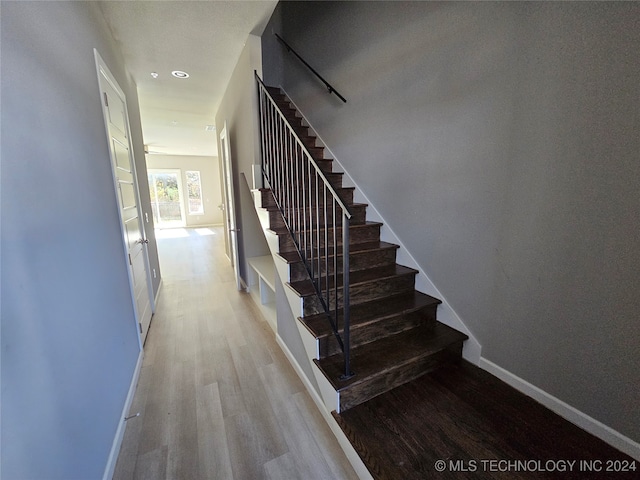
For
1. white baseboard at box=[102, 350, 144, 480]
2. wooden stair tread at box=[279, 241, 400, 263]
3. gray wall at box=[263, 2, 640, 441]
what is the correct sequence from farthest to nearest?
wooden stair tread at box=[279, 241, 400, 263], white baseboard at box=[102, 350, 144, 480], gray wall at box=[263, 2, 640, 441]

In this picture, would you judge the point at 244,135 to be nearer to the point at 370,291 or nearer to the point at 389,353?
the point at 370,291

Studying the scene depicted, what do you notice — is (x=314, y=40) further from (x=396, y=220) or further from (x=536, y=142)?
(x=536, y=142)

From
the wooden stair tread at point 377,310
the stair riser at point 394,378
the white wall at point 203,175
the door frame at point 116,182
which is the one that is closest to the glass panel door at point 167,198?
the white wall at point 203,175

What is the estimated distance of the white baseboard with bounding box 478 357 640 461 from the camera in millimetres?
1230

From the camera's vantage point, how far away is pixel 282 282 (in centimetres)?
204

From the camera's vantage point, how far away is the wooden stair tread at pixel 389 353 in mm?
1536

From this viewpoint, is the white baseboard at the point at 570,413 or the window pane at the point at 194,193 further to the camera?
the window pane at the point at 194,193

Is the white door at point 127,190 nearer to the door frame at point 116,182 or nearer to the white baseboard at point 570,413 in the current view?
the door frame at point 116,182

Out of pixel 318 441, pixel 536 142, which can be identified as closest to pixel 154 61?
pixel 536 142

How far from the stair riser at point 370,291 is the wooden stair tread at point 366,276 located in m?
0.03

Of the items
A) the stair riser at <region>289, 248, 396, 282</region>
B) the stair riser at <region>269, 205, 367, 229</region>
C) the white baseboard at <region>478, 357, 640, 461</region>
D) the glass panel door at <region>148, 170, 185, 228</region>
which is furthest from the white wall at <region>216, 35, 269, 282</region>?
the glass panel door at <region>148, 170, 185, 228</region>

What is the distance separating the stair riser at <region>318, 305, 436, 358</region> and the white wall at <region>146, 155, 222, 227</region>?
9149 mm

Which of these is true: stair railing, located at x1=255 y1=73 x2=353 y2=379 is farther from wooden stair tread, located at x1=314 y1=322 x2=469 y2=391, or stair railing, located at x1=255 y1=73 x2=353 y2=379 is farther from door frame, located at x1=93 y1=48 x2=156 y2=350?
door frame, located at x1=93 y1=48 x2=156 y2=350

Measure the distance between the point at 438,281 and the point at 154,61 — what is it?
347 centimetres
